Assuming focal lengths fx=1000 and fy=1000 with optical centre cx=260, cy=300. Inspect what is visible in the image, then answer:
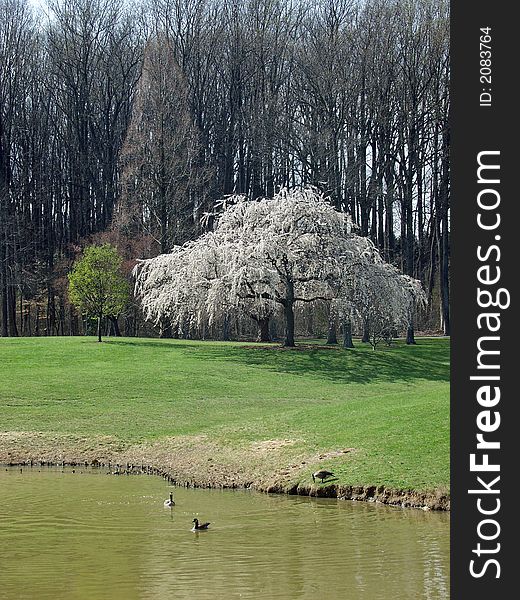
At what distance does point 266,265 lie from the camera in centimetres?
3762

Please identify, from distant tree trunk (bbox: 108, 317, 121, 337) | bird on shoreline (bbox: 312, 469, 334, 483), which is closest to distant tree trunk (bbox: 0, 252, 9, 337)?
distant tree trunk (bbox: 108, 317, 121, 337)

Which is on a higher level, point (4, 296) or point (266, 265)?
point (266, 265)

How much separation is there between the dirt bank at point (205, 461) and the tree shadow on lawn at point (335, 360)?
38.0ft

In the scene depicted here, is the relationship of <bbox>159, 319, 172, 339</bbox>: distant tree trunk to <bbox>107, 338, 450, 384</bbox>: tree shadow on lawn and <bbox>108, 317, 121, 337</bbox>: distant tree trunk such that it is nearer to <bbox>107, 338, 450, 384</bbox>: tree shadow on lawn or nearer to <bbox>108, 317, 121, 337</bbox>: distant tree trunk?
<bbox>108, 317, 121, 337</bbox>: distant tree trunk

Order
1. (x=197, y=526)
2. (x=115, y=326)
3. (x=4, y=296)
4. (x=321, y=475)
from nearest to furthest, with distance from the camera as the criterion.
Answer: (x=197, y=526), (x=321, y=475), (x=115, y=326), (x=4, y=296)

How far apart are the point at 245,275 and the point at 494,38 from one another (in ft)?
96.4

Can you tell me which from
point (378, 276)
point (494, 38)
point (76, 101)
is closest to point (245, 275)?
point (378, 276)

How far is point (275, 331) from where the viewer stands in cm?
5450

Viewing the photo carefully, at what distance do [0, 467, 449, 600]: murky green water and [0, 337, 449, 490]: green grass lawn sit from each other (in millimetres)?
2179

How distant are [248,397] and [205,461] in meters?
8.49

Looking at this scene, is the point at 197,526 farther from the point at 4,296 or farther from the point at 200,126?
the point at 200,126

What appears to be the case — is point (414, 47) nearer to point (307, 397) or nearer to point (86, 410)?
point (307, 397)

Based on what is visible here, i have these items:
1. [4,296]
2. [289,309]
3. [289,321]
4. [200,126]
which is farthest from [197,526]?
[200,126]

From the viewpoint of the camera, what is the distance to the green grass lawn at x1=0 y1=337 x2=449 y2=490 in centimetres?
1953
